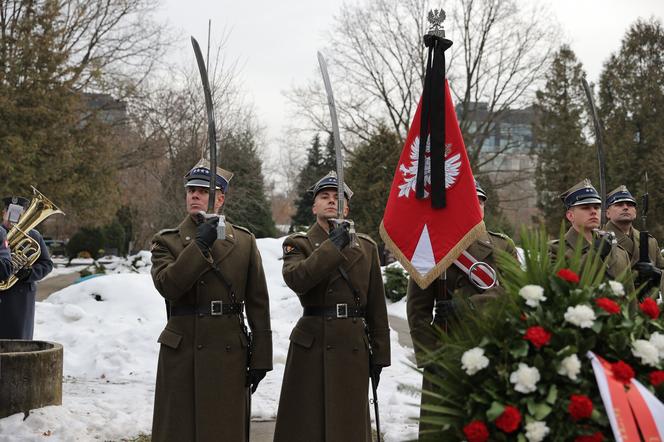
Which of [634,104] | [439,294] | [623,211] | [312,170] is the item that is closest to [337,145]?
[439,294]

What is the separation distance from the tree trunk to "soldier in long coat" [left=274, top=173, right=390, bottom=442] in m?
2.32

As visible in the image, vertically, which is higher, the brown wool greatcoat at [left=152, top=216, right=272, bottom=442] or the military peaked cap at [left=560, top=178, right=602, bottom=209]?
the military peaked cap at [left=560, top=178, right=602, bottom=209]

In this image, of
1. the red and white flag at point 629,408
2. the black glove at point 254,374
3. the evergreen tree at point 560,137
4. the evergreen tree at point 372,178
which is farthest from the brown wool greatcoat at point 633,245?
the evergreen tree at point 560,137

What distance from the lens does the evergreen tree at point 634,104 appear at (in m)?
29.3

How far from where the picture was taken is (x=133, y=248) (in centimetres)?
3775

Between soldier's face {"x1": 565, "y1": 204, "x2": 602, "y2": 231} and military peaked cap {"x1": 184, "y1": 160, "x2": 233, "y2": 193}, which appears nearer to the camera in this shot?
military peaked cap {"x1": 184, "y1": 160, "x2": 233, "y2": 193}

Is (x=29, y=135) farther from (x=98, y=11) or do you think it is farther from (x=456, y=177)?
(x=456, y=177)

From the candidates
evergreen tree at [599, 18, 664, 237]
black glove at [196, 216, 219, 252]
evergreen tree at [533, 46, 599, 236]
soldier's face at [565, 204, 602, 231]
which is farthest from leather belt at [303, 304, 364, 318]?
evergreen tree at [533, 46, 599, 236]

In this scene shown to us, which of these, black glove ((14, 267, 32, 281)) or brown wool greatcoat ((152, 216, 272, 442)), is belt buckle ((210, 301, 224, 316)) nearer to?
brown wool greatcoat ((152, 216, 272, 442))

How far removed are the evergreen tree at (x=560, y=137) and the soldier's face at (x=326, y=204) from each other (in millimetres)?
27293

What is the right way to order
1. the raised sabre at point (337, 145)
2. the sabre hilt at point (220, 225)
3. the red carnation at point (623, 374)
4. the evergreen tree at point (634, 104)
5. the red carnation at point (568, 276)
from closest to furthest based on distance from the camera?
the red carnation at point (623, 374) < the red carnation at point (568, 276) < the sabre hilt at point (220, 225) < the raised sabre at point (337, 145) < the evergreen tree at point (634, 104)

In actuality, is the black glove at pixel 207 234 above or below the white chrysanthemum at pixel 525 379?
above

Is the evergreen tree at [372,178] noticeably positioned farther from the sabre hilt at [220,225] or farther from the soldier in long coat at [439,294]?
the sabre hilt at [220,225]

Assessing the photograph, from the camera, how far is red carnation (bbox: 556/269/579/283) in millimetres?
3031
